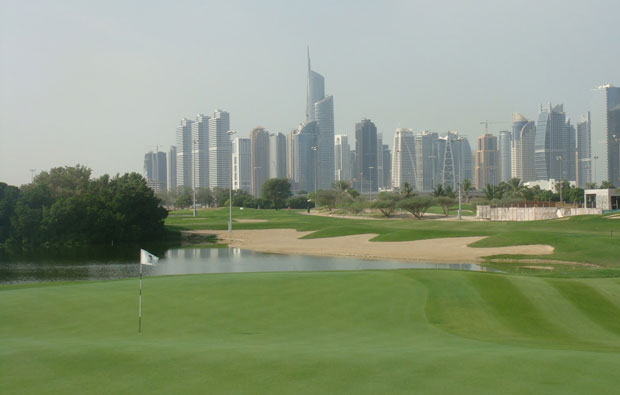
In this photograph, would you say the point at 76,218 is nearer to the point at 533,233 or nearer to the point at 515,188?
the point at 533,233

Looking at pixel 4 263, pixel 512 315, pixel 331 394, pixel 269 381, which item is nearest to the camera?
pixel 331 394

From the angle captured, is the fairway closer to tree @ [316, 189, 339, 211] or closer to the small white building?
the small white building

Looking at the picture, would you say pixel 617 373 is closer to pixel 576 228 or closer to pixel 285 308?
A: pixel 285 308

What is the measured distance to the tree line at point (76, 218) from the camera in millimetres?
63594

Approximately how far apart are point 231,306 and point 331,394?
8.79 metres

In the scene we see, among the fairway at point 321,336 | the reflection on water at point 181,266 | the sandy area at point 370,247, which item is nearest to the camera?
the fairway at point 321,336

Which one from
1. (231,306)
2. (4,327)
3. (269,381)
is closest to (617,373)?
(269,381)

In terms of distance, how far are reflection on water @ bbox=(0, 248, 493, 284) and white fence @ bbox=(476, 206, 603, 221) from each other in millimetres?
36651

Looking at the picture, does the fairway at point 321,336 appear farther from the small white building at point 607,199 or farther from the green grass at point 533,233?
the small white building at point 607,199

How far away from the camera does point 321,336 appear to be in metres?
12.9

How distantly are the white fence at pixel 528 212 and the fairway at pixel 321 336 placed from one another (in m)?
53.8

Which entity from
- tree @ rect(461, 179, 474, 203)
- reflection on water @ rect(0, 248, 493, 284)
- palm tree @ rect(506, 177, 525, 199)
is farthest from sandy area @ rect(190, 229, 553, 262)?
tree @ rect(461, 179, 474, 203)

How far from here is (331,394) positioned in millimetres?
7684

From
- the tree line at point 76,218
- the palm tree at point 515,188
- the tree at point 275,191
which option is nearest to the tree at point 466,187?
the palm tree at point 515,188
